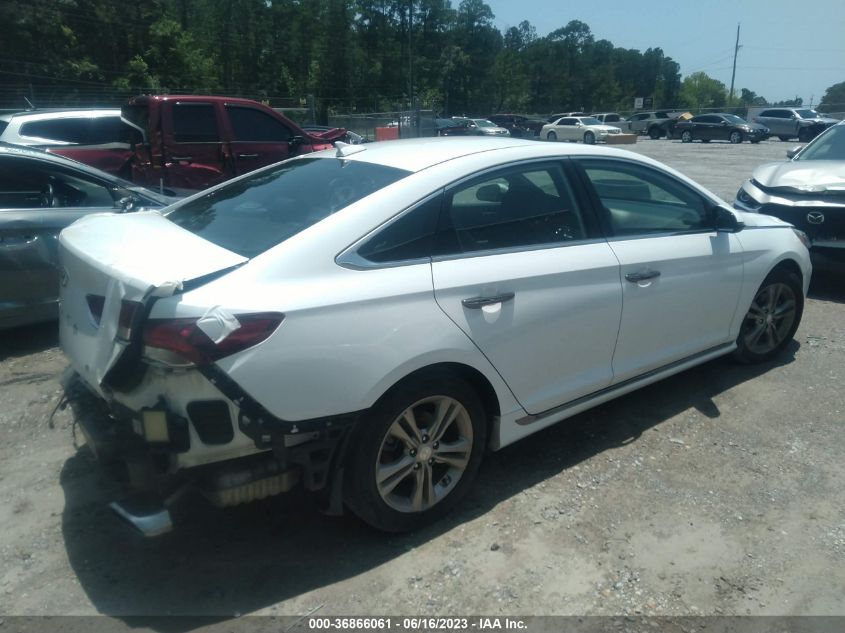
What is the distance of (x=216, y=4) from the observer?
192ft

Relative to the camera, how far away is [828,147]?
24.9ft

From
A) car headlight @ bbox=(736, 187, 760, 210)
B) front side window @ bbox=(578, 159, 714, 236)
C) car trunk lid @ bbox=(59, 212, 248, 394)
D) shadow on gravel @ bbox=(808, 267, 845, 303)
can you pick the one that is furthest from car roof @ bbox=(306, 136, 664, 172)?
shadow on gravel @ bbox=(808, 267, 845, 303)

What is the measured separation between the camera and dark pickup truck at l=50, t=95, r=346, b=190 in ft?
29.3

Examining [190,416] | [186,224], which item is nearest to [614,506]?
[190,416]

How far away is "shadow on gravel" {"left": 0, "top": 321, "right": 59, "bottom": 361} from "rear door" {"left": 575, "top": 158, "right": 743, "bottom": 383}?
4268 millimetres

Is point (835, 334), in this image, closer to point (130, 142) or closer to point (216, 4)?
point (130, 142)

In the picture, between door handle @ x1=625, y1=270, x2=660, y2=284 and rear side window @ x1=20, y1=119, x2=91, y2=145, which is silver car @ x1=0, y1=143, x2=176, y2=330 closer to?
door handle @ x1=625, y1=270, x2=660, y2=284

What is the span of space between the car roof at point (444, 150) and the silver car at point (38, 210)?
6.93 feet

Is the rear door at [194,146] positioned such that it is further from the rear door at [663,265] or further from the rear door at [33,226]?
the rear door at [663,265]

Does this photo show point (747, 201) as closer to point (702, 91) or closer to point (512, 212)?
point (512, 212)

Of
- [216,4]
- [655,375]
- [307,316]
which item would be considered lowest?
[655,375]

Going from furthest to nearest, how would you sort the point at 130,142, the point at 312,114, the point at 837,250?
the point at 312,114, the point at 130,142, the point at 837,250

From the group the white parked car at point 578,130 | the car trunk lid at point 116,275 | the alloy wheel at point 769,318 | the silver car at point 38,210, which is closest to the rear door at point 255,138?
the silver car at point 38,210

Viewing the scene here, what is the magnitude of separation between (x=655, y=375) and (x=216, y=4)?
210ft
